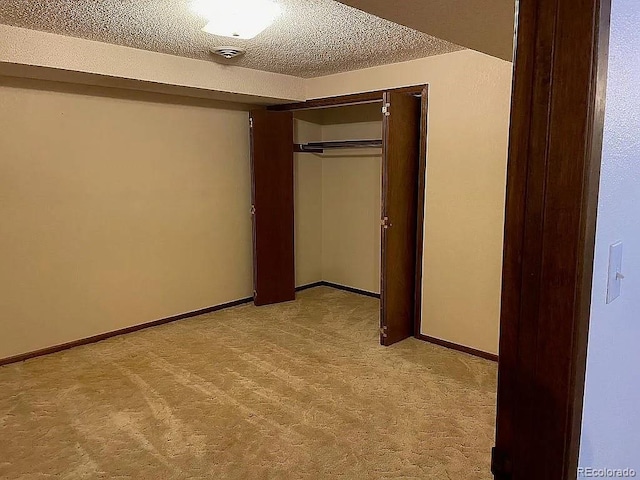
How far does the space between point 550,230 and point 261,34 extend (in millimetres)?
2617

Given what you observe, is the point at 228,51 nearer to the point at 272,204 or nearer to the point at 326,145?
the point at 272,204

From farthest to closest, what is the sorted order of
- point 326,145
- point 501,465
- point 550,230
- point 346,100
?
point 326,145
point 346,100
point 501,465
point 550,230

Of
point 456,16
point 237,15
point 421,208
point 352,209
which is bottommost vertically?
point 352,209

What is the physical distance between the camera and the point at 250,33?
8.93 feet

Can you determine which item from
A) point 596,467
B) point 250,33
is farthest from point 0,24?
point 596,467

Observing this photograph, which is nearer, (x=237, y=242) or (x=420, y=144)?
(x=420, y=144)

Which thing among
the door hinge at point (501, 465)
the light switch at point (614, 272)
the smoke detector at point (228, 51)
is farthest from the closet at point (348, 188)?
the door hinge at point (501, 465)

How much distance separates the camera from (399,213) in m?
3.86

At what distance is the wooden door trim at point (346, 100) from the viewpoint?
151 inches

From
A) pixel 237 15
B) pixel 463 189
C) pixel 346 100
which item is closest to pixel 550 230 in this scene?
pixel 237 15

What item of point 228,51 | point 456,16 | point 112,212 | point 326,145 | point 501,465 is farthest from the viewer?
point 326,145

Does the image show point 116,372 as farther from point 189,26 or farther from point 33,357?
point 189,26

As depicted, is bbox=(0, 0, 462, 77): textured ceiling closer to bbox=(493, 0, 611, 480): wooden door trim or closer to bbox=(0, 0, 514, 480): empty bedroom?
bbox=(0, 0, 514, 480): empty bedroom

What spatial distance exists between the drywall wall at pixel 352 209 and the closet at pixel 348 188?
0.4 inches
